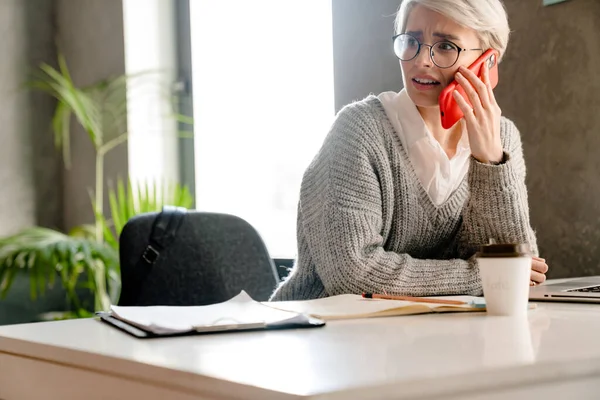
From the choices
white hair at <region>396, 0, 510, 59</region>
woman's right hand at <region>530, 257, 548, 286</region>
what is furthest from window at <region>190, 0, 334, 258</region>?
woman's right hand at <region>530, 257, 548, 286</region>

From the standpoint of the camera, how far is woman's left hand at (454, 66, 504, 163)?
1601 mm

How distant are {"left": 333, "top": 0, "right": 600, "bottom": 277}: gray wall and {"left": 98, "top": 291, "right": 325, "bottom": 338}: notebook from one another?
115 centimetres

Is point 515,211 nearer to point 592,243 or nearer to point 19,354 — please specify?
point 592,243

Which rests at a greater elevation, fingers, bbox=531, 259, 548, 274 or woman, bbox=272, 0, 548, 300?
woman, bbox=272, 0, 548, 300

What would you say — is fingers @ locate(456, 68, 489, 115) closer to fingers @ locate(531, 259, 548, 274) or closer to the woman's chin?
the woman's chin

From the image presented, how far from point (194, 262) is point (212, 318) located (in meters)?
1.13

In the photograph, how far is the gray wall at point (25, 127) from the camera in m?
3.77

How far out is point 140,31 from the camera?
3768 mm

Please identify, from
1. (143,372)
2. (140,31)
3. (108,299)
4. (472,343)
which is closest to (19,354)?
(143,372)

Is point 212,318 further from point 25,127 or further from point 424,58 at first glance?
point 25,127

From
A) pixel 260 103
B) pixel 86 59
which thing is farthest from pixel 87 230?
pixel 260 103

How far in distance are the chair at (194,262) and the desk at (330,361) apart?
96cm

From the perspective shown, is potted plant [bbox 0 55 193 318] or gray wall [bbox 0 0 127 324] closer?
potted plant [bbox 0 55 193 318]

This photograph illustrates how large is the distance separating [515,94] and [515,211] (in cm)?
66
